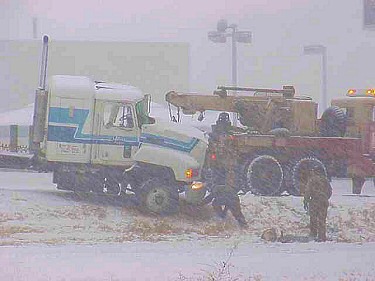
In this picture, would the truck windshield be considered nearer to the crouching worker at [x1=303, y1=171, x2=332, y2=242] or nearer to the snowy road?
the crouching worker at [x1=303, y1=171, x2=332, y2=242]

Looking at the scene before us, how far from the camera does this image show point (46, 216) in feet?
56.1

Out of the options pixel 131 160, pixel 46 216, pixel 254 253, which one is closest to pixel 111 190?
pixel 131 160

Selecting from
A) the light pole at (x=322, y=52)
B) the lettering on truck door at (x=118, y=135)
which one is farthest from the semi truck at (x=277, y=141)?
the light pole at (x=322, y=52)

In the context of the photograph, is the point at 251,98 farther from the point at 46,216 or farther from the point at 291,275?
the point at 291,275

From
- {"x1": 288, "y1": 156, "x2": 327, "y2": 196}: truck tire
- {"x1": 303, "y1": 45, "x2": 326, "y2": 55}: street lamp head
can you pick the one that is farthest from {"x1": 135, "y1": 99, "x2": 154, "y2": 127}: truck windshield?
{"x1": 303, "y1": 45, "x2": 326, "y2": 55}: street lamp head

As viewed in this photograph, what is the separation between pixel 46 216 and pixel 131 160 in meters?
2.50

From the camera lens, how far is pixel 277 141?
20.8m

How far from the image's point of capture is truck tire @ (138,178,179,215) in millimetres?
17939

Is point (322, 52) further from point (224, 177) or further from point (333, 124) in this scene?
point (224, 177)

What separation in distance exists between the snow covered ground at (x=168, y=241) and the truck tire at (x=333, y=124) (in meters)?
1.61

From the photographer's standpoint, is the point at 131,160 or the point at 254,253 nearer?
the point at 254,253

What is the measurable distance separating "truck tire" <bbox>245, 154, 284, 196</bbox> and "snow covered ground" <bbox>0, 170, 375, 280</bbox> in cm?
139

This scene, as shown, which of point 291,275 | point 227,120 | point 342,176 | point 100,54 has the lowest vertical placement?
point 291,275

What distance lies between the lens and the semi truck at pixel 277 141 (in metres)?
20.3
